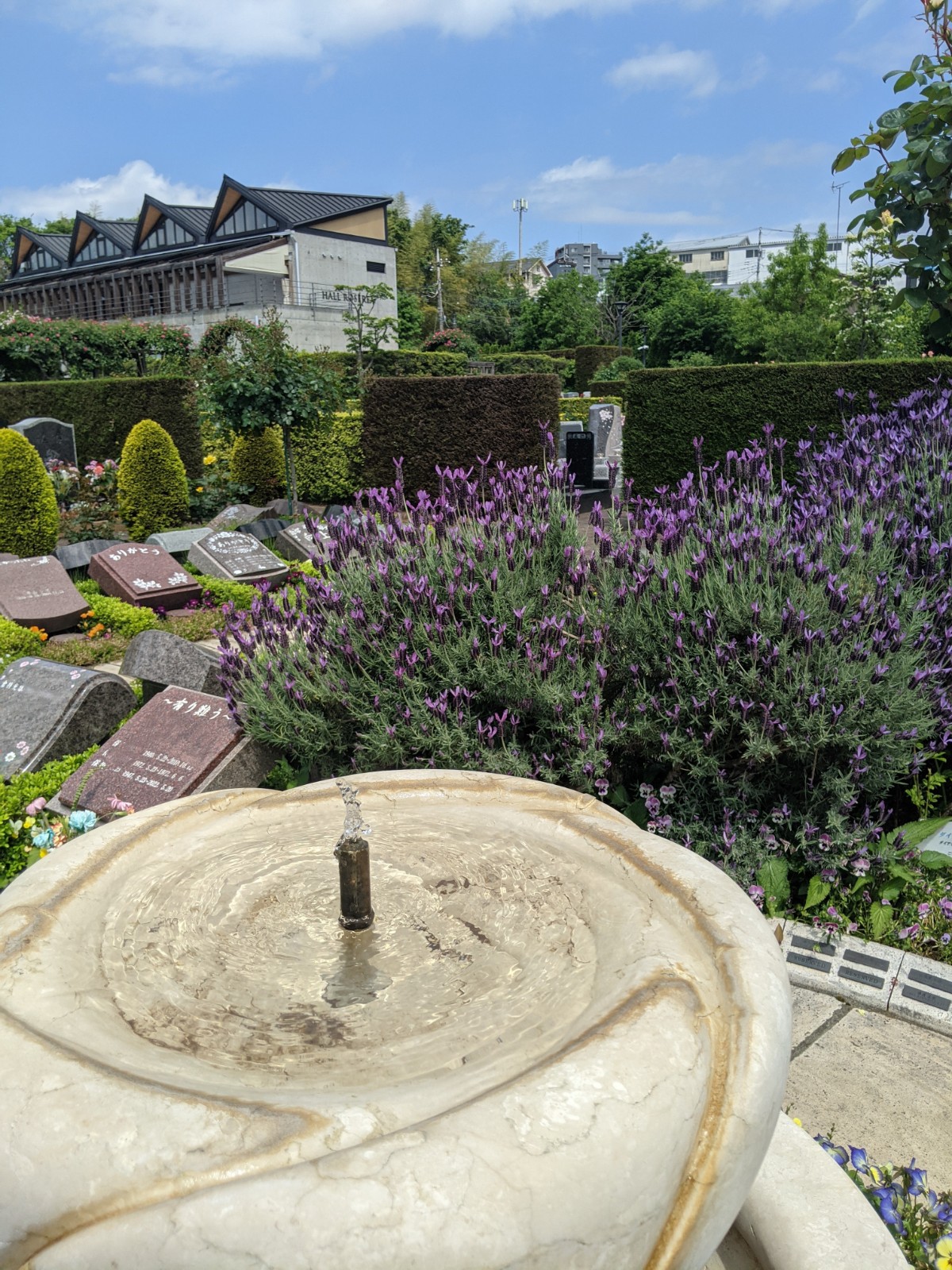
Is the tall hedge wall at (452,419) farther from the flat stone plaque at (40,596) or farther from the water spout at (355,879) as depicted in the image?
the water spout at (355,879)

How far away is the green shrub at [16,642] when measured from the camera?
291 inches

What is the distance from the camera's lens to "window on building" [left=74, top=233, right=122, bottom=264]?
50.1 metres

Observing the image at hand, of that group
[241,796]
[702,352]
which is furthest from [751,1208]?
[702,352]

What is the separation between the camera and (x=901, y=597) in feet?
13.7

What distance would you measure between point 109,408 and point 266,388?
3.52 m

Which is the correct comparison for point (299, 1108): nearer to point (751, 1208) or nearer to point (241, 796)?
point (751, 1208)

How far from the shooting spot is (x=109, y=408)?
593 inches

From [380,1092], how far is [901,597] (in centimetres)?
359

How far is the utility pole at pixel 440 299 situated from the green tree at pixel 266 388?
44784mm

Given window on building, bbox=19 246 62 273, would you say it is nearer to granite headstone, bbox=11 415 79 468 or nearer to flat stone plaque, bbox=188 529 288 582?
granite headstone, bbox=11 415 79 468

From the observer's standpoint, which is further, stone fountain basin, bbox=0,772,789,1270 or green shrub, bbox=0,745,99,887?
green shrub, bbox=0,745,99,887

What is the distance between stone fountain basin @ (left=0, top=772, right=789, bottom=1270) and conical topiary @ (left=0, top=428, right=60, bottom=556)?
9.58 meters

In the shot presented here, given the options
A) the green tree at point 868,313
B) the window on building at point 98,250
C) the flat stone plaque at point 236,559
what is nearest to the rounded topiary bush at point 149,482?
the flat stone plaque at point 236,559

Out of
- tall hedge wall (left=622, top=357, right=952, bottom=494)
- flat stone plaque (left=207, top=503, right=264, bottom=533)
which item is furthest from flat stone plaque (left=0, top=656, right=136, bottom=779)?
flat stone plaque (left=207, top=503, right=264, bottom=533)
